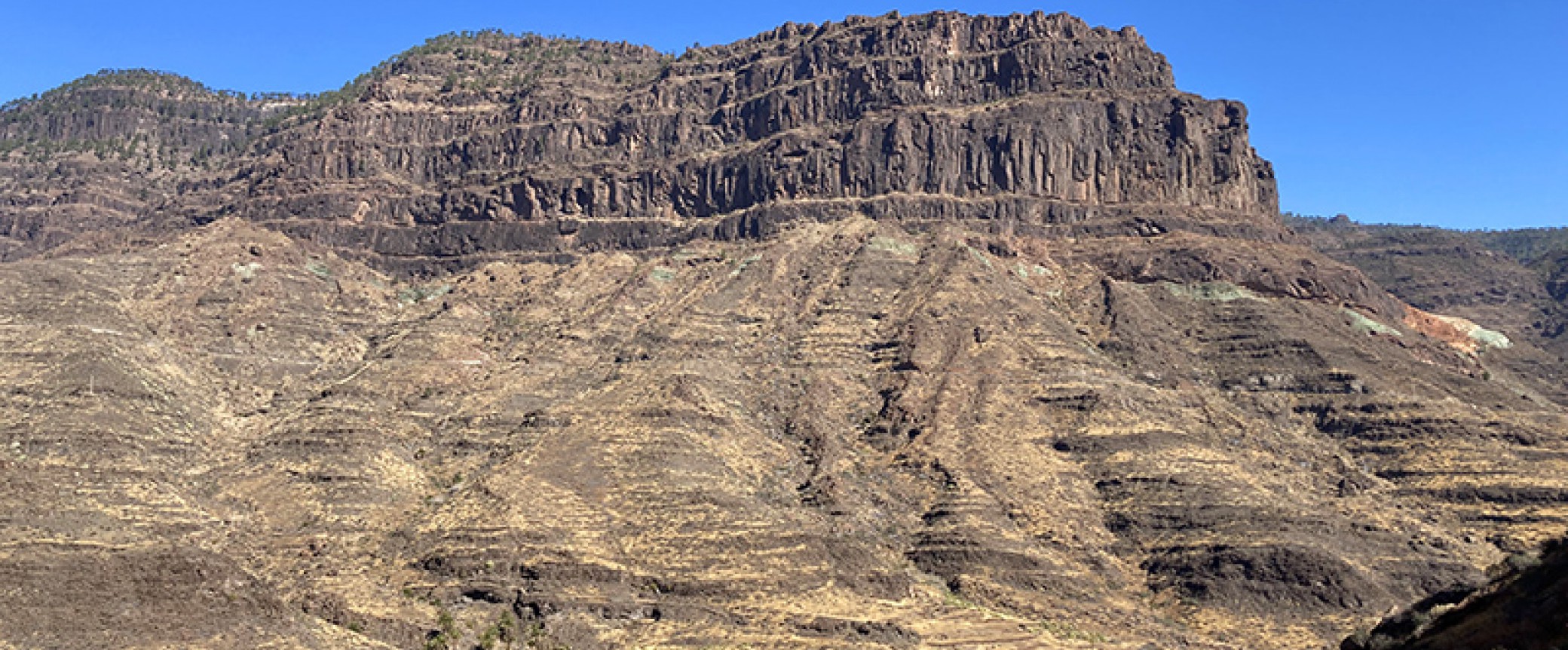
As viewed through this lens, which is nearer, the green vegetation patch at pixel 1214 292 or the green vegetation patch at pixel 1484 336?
the green vegetation patch at pixel 1214 292

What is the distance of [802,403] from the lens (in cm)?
13562

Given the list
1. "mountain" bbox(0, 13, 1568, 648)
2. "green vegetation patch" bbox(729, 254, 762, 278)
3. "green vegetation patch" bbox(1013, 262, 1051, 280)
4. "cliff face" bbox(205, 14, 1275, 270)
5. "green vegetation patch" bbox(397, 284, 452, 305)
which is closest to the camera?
"mountain" bbox(0, 13, 1568, 648)

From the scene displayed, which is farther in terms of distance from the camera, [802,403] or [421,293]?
[421,293]

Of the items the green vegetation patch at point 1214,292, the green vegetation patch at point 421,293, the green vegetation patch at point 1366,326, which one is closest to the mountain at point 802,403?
the green vegetation patch at point 1366,326

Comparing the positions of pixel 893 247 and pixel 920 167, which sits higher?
pixel 920 167

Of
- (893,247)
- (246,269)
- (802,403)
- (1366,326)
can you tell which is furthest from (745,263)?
(1366,326)

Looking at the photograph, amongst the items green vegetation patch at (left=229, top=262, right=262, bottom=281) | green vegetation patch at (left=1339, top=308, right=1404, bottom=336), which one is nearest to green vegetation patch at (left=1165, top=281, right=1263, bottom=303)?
green vegetation patch at (left=1339, top=308, right=1404, bottom=336)

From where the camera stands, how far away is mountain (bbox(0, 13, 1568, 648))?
10088cm

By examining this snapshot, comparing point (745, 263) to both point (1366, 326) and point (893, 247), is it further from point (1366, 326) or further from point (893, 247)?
point (1366, 326)

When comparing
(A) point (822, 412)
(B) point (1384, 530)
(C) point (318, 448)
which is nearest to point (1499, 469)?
(B) point (1384, 530)

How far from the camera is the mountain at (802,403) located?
101m

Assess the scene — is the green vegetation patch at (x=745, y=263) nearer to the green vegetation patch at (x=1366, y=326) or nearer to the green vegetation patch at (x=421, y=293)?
the green vegetation patch at (x=421, y=293)

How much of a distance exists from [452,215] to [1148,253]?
8441 cm

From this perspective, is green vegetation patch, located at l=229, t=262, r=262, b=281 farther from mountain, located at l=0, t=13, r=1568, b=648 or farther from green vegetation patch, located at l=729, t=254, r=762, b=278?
green vegetation patch, located at l=729, t=254, r=762, b=278
